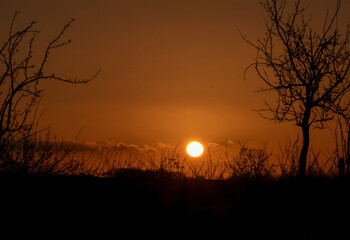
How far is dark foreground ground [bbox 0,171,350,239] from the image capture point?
→ 5891 mm

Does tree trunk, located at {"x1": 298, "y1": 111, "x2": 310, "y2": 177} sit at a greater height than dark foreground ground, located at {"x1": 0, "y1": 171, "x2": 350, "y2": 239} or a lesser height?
greater

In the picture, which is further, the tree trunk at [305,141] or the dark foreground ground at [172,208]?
the tree trunk at [305,141]

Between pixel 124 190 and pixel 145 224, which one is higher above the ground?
pixel 124 190

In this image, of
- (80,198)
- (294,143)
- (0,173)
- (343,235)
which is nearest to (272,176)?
(294,143)

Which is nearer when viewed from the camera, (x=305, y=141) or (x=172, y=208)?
(x=172, y=208)

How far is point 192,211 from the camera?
6656mm

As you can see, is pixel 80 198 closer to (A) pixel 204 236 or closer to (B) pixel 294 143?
(A) pixel 204 236

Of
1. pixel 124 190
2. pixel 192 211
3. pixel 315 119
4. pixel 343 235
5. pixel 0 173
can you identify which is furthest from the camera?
pixel 315 119

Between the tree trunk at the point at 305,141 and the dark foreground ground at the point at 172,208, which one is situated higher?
the tree trunk at the point at 305,141

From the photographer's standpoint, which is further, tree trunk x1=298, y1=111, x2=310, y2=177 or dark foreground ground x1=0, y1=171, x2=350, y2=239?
tree trunk x1=298, y1=111, x2=310, y2=177

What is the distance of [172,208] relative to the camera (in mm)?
6742

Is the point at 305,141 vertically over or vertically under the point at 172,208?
over

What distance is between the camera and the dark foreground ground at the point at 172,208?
19.3 feet

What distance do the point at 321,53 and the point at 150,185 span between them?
215 inches
